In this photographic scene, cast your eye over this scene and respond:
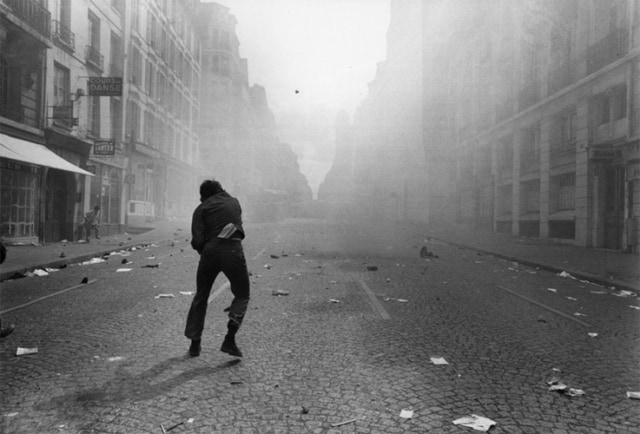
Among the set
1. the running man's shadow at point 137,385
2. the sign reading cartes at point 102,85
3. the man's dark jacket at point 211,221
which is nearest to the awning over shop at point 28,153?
the sign reading cartes at point 102,85

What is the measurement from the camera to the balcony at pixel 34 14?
1622cm

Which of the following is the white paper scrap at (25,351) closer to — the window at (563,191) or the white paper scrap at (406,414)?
the white paper scrap at (406,414)

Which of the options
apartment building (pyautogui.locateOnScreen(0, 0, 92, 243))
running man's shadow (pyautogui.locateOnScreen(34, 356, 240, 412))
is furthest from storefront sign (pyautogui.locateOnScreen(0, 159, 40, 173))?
running man's shadow (pyautogui.locateOnScreen(34, 356, 240, 412))

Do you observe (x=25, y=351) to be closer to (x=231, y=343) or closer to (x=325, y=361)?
(x=231, y=343)

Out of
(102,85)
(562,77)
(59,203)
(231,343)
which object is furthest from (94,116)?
(562,77)

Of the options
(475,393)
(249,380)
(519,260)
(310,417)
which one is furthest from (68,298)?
(519,260)

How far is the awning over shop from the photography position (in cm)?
1427

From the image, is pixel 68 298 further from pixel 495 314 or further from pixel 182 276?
pixel 495 314

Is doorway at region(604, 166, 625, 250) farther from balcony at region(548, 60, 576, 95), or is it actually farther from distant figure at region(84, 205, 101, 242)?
distant figure at region(84, 205, 101, 242)

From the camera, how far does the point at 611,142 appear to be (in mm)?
16688

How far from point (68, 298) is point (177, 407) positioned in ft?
17.3

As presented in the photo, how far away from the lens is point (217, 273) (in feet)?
14.7

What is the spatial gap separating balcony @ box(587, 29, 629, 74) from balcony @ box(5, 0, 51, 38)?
21130 millimetres

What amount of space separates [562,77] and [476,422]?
21550 millimetres
